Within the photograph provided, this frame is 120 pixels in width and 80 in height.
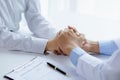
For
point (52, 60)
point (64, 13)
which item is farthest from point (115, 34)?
point (52, 60)

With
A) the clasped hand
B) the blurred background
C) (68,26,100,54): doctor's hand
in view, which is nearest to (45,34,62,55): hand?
the clasped hand

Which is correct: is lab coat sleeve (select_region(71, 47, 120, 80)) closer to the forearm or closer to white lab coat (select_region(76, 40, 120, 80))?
white lab coat (select_region(76, 40, 120, 80))

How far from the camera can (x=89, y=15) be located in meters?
1.52

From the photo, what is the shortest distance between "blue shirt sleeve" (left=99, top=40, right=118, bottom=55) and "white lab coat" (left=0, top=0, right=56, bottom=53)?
287mm

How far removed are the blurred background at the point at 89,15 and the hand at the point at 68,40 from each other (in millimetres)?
349

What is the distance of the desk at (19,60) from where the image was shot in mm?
942

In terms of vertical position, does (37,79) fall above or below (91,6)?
below

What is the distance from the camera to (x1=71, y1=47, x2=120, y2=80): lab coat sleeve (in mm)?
764

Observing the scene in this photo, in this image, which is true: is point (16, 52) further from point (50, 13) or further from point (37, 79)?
point (50, 13)

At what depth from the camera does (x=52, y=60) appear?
1.03m

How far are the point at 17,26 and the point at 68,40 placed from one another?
396 mm

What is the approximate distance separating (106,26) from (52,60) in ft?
1.98

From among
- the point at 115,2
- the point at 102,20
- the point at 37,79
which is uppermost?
the point at 115,2

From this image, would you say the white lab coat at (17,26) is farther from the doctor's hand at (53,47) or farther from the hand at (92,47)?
the hand at (92,47)
